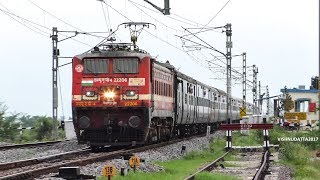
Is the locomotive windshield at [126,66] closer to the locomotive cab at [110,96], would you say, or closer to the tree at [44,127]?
the locomotive cab at [110,96]

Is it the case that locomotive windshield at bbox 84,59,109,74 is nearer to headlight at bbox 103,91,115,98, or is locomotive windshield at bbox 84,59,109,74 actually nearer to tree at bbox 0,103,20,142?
headlight at bbox 103,91,115,98

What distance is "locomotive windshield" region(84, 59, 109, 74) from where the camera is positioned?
2286cm

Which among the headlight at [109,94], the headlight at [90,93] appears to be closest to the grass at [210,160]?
the headlight at [109,94]

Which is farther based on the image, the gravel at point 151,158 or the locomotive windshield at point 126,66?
the locomotive windshield at point 126,66

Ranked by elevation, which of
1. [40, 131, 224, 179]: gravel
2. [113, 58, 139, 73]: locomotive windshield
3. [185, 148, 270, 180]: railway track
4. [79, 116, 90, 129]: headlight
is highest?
[113, 58, 139, 73]: locomotive windshield

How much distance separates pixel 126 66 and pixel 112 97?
48.9 inches

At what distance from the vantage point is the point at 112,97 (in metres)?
22.5

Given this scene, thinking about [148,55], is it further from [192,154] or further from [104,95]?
[192,154]

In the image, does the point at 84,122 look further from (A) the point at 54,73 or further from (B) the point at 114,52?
(A) the point at 54,73

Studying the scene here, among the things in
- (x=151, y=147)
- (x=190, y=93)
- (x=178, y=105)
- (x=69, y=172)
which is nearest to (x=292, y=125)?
(x=190, y=93)

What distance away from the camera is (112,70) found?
75.0ft

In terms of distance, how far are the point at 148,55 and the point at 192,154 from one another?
400cm

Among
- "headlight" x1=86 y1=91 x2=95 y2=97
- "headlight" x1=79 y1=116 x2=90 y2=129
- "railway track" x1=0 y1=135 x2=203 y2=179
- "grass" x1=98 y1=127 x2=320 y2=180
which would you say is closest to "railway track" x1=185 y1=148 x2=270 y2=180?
"grass" x1=98 y1=127 x2=320 y2=180

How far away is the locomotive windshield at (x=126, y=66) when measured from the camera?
74.8ft
